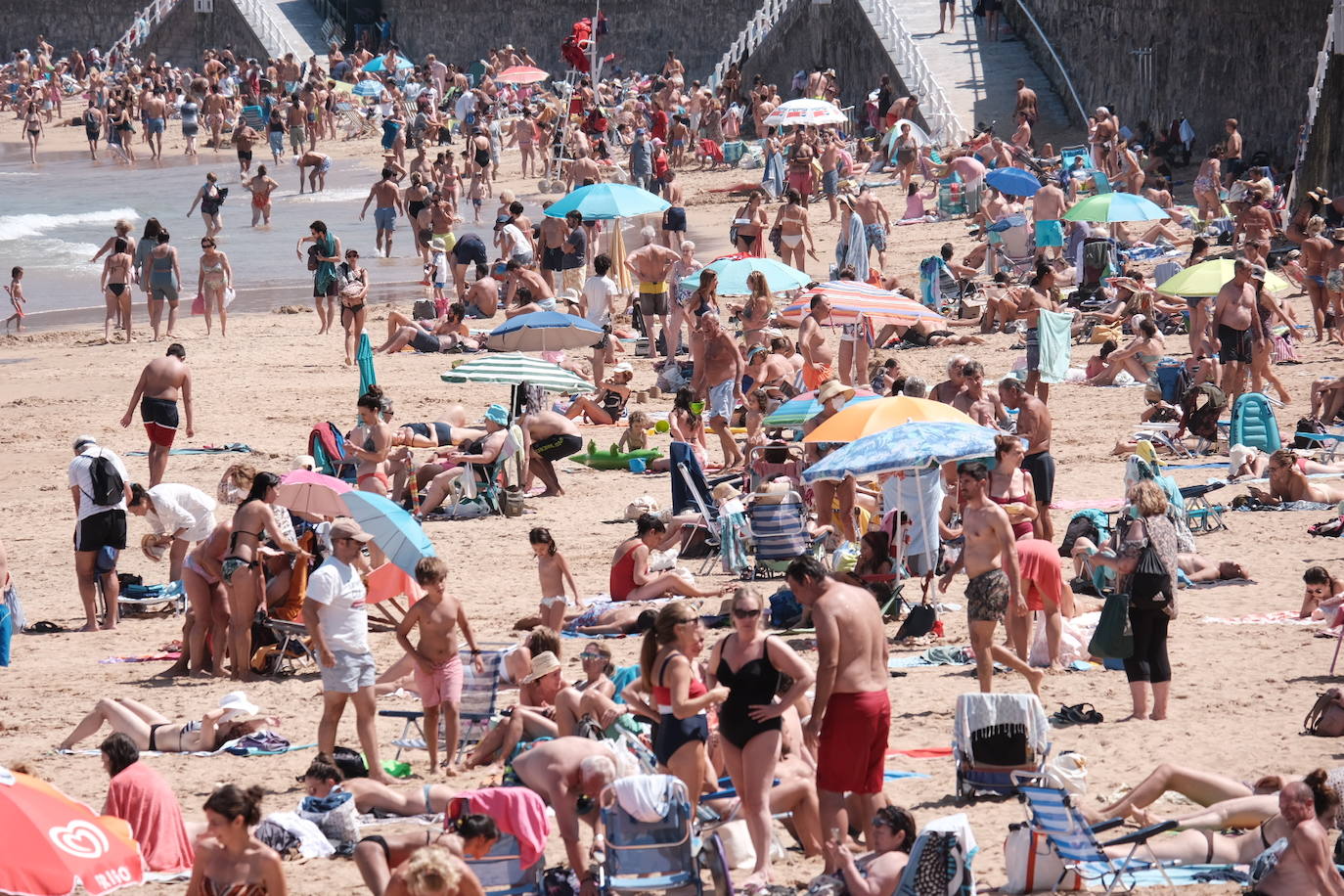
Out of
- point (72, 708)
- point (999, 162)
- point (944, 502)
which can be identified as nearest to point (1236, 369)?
point (944, 502)

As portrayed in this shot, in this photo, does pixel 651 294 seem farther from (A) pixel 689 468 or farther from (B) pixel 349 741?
(B) pixel 349 741

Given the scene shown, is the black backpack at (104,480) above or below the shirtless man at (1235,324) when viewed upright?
below

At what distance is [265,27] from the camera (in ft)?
152

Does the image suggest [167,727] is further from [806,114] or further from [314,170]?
[314,170]

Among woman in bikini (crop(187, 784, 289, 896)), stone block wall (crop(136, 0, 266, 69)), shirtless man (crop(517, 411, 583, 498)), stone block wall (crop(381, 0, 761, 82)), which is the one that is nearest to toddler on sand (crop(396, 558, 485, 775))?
woman in bikini (crop(187, 784, 289, 896))

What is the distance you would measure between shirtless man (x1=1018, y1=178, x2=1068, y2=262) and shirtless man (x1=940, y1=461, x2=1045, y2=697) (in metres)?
11.6

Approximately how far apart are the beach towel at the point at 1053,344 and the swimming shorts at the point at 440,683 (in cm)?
749

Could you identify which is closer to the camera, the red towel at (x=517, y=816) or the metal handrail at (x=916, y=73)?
the red towel at (x=517, y=816)

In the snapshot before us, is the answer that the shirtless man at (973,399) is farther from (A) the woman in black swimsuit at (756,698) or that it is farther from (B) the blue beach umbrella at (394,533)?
(A) the woman in black swimsuit at (756,698)

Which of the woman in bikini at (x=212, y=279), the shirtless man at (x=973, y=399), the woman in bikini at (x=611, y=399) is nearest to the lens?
the shirtless man at (x=973, y=399)

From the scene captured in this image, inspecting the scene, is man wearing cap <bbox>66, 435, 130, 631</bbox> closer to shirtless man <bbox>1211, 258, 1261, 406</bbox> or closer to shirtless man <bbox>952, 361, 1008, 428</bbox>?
shirtless man <bbox>952, 361, 1008, 428</bbox>

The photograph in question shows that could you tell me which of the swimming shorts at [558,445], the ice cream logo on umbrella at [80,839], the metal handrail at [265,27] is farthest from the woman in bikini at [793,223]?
the metal handrail at [265,27]

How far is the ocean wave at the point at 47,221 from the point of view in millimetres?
30000

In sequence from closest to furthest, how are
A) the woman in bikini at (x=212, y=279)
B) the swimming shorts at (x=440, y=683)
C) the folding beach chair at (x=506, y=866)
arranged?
the folding beach chair at (x=506, y=866) < the swimming shorts at (x=440, y=683) < the woman in bikini at (x=212, y=279)
